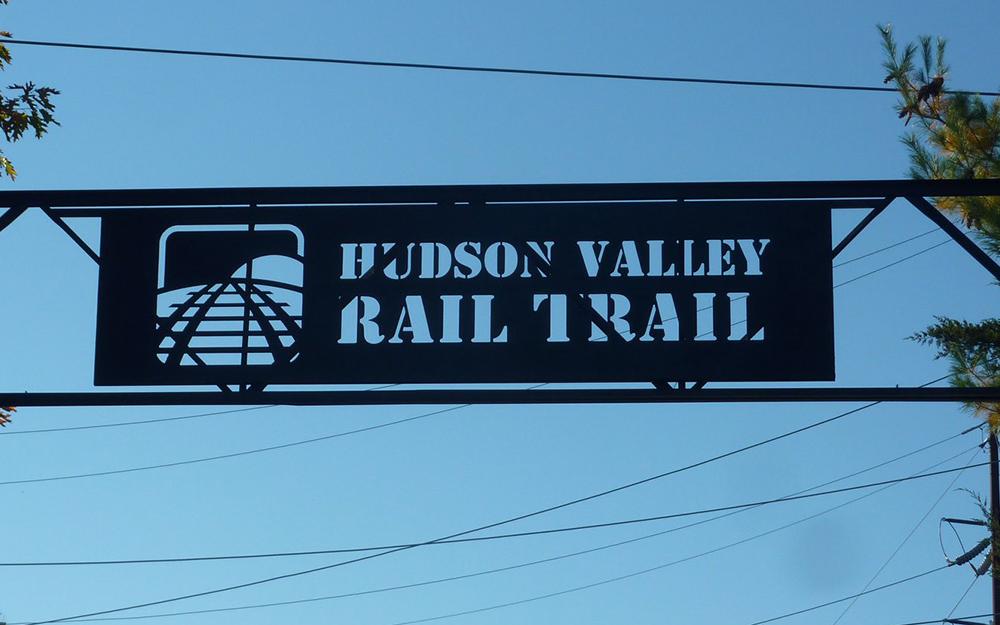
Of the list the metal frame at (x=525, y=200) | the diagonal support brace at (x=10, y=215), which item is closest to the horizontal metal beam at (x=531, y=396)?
the metal frame at (x=525, y=200)

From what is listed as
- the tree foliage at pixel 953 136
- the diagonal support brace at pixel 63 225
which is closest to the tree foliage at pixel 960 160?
the tree foliage at pixel 953 136

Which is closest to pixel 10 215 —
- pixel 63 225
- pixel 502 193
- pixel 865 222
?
pixel 63 225

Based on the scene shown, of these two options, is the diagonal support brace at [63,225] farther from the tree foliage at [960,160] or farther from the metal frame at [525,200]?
the tree foliage at [960,160]

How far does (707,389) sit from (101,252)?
3.83m

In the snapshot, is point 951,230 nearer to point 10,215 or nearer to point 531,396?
point 531,396

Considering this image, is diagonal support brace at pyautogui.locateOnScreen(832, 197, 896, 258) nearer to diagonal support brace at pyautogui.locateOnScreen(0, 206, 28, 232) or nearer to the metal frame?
the metal frame

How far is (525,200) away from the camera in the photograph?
9.28 m

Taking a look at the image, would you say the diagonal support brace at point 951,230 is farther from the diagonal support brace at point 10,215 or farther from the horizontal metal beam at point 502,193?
the diagonal support brace at point 10,215

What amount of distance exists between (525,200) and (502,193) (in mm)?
144

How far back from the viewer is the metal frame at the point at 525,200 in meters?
9.09

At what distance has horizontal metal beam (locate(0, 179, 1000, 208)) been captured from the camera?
9.06 m

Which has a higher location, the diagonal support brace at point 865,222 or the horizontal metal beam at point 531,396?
the diagonal support brace at point 865,222

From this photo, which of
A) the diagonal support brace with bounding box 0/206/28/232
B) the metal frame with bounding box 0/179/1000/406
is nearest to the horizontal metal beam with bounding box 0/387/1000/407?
the metal frame with bounding box 0/179/1000/406

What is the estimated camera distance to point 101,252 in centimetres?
962
